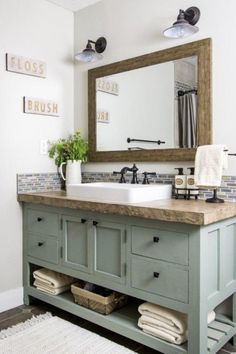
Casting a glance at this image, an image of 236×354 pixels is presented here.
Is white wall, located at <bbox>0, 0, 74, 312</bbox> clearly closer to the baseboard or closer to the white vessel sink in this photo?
the baseboard

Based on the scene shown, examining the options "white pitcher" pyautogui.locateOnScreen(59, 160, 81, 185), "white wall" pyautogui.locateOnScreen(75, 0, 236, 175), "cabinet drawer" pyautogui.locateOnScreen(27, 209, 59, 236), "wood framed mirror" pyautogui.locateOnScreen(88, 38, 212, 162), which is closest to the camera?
"white wall" pyautogui.locateOnScreen(75, 0, 236, 175)

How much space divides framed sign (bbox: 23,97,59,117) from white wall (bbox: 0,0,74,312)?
0.03 meters

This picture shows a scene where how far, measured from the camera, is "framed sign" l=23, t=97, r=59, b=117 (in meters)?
2.61

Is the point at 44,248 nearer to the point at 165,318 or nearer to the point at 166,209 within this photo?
the point at 165,318

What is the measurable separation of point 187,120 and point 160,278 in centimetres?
103

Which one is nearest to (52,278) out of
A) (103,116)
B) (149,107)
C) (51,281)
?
(51,281)

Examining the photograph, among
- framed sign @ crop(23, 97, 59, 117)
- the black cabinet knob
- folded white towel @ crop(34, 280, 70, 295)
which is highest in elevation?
framed sign @ crop(23, 97, 59, 117)

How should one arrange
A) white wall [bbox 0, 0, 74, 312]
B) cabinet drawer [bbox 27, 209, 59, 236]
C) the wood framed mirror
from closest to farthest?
the wood framed mirror
cabinet drawer [bbox 27, 209, 59, 236]
white wall [bbox 0, 0, 74, 312]

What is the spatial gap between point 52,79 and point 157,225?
1.66 metres

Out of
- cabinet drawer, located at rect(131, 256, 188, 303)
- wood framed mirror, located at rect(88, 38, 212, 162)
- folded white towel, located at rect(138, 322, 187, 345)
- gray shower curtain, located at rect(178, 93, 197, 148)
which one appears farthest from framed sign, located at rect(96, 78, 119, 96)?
folded white towel, located at rect(138, 322, 187, 345)

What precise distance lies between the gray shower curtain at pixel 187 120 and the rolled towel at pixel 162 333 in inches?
43.6

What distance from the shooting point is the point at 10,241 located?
101 inches

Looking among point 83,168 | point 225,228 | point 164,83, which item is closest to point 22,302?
point 83,168

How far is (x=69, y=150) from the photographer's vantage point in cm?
274
